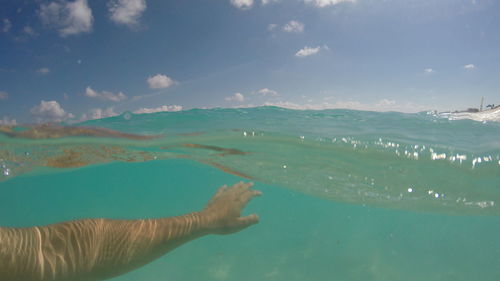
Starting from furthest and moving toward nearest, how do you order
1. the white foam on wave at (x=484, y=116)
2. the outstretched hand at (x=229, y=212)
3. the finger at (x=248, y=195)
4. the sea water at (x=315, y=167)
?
the white foam on wave at (x=484, y=116)
the sea water at (x=315, y=167)
the finger at (x=248, y=195)
the outstretched hand at (x=229, y=212)

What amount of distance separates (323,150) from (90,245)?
30.2ft

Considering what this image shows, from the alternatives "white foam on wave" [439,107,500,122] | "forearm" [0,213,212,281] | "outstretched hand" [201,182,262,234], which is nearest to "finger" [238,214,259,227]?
"outstretched hand" [201,182,262,234]

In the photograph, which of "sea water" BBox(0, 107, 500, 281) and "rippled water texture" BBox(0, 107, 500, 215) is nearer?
"rippled water texture" BBox(0, 107, 500, 215)

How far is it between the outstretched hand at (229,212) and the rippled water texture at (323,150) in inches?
224

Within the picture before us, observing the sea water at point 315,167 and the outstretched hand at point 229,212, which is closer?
the outstretched hand at point 229,212

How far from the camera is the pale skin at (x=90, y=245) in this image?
2.92m

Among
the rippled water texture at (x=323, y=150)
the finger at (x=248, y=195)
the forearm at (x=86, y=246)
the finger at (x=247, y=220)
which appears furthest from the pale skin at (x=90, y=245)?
the rippled water texture at (x=323, y=150)

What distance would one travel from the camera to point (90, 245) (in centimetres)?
335

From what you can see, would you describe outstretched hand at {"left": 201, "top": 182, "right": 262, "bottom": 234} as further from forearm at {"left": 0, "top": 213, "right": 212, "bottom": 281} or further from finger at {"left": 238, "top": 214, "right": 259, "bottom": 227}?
forearm at {"left": 0, "top": 213, "right": 212, "bottom": 281}

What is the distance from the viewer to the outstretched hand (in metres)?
4.59

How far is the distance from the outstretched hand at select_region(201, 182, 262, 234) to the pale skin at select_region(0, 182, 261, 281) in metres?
0.04

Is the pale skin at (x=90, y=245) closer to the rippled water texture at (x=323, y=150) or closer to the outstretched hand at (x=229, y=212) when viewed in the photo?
the outstretched hand at (x=229, y=212)

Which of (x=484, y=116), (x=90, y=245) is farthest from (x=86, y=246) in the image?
(x=484, y=116)

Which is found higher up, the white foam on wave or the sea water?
the white foam on wave
